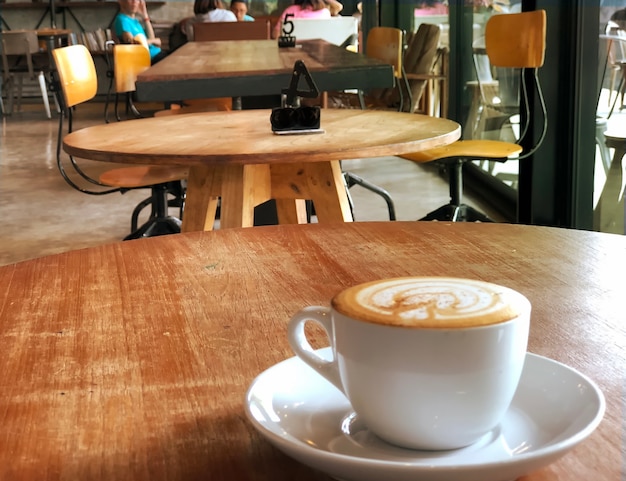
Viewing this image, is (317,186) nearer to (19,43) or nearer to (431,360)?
(431,360)

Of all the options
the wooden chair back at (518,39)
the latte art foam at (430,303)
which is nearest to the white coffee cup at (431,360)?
the latte art foam at (430,303)

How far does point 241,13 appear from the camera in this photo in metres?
7.59

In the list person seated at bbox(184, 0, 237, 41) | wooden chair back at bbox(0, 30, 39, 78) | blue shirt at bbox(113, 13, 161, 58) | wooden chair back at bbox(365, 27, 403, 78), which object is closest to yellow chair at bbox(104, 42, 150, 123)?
wooden chair back at bbox(365, 27, 403, 78)

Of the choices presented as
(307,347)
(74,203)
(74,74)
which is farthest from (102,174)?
(307,347)

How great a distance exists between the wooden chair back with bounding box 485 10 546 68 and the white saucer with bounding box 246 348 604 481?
107 inches

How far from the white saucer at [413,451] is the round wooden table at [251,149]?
1180mm

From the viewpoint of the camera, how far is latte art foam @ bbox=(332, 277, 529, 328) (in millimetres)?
412

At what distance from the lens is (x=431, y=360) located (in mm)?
407

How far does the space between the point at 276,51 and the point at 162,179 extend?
1010 mm

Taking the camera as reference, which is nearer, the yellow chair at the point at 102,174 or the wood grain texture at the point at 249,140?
the wood grain texture at the point at 249,140

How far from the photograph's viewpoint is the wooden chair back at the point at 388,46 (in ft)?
11.7

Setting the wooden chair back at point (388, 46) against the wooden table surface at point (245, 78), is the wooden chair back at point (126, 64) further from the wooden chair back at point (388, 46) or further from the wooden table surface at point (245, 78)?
the wooden chair back at point (388, 46)

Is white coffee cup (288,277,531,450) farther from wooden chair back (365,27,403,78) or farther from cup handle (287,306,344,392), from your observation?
wooden chair back (365,27,403,78)

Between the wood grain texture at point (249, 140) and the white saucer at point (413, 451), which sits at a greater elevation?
the white saucer at point (413, 451)
